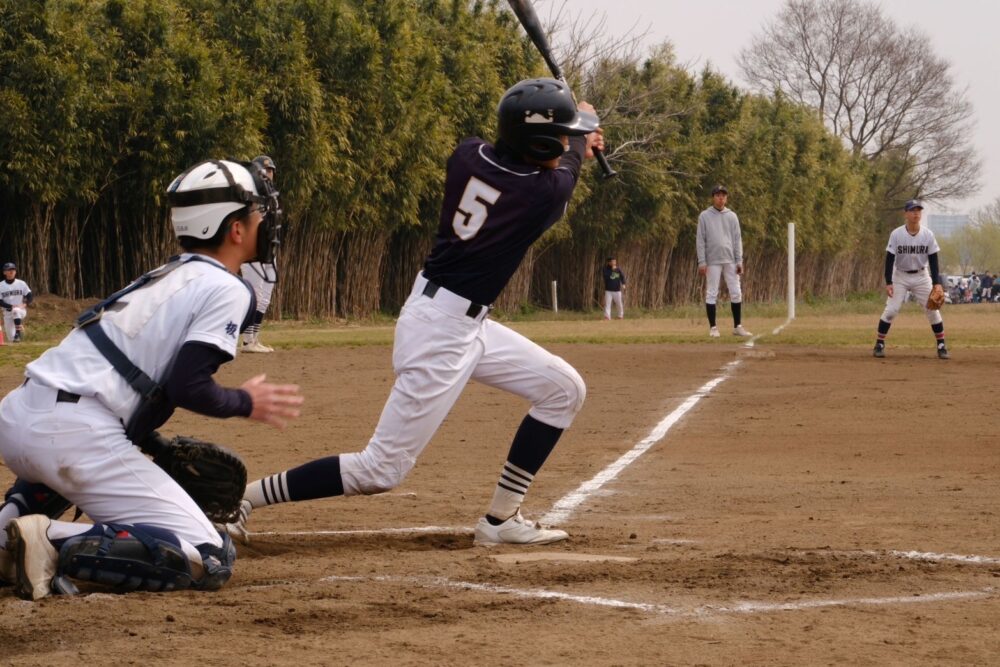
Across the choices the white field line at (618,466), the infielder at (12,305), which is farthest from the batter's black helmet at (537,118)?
the infielder at (12,305)

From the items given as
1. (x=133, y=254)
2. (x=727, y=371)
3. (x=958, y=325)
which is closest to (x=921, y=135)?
(x=958, y=325)

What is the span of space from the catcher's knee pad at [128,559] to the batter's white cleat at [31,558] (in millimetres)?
48

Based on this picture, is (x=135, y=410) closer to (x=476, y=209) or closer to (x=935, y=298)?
(x=476, y=209)

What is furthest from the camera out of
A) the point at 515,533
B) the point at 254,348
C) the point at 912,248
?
the point at 912,248

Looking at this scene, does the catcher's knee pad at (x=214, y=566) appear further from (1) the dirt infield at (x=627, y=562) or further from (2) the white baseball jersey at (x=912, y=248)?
(2) the white baseball jersey at (x=912, y=248)

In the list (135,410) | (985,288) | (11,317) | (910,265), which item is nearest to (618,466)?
(135,410)

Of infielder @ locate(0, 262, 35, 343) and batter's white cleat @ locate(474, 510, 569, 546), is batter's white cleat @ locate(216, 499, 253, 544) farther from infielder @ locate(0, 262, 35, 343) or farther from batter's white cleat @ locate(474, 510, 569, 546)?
infielder @ locate(0, 262, 35, 343)

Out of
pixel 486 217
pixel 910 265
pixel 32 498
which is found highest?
pixel 486 217

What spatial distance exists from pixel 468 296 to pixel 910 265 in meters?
12.8

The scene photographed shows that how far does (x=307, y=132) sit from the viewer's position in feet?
96.1

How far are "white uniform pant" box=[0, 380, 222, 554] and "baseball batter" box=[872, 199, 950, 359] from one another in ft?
45.1

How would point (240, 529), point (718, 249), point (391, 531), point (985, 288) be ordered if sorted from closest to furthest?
point (240, 529) → point (391, 531) → point (718, 249) → point (985, 288)

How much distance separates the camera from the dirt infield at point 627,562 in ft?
13.3

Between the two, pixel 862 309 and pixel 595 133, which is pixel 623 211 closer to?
pixel 862 309
